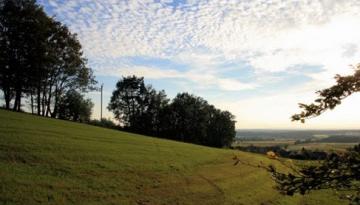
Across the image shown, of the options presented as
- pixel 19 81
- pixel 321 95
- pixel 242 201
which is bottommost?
pixel 242 201

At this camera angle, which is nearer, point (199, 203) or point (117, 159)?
point (199, 203)

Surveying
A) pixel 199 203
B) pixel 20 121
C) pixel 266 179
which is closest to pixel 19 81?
pixel 20 121

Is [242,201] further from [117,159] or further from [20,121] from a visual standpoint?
[20,121]

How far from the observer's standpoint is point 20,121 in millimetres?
33438

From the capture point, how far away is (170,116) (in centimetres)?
9806

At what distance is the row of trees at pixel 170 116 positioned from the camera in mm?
96188

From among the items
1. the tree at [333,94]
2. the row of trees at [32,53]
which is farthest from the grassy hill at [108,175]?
the row of trees at [32,53]

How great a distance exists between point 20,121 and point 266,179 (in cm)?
2326

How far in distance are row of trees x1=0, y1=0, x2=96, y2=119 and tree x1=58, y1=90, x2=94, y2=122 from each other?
22.4ft

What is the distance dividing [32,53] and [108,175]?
1526 inches

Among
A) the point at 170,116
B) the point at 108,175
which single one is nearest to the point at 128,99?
the point at 170,116

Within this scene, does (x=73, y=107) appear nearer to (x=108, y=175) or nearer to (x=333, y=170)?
(x=108, y=175)

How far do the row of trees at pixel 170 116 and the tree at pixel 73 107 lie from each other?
19.8 m

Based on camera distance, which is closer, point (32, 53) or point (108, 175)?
point (108, 175)
